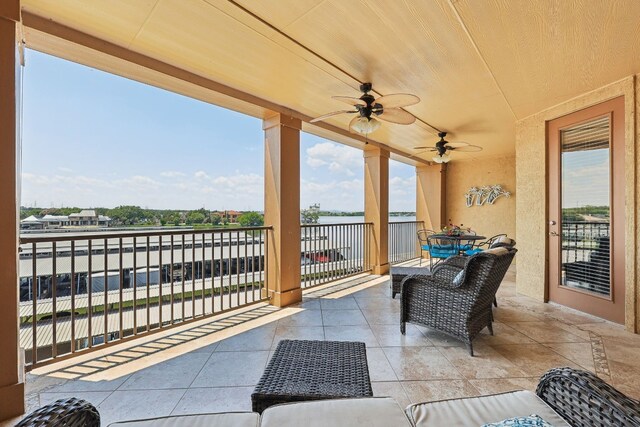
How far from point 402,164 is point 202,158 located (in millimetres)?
5087

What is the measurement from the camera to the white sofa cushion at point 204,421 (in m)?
1.00

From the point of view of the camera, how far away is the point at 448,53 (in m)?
2.59

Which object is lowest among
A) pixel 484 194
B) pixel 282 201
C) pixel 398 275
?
pixel 398 275

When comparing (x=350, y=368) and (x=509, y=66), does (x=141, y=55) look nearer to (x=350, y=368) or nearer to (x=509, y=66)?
(x=350, y=368)

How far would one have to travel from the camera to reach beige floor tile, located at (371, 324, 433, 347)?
2688 mm

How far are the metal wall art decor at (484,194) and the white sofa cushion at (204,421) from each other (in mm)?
7633

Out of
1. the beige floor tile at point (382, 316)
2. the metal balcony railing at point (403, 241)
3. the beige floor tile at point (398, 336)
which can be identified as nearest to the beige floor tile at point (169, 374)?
the beige floor tile at point (398, 336)

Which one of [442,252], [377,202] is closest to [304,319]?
[377,202]

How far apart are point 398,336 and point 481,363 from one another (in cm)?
75

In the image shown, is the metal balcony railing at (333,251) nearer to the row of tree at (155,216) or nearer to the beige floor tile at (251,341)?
the row of tree at (155,216)

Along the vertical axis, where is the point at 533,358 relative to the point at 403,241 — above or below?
below

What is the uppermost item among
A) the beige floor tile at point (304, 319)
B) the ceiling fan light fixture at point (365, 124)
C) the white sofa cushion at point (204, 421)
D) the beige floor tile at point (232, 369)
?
the ceiling fan light fixture at point (365, 124)

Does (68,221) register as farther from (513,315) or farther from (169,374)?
(513,315)

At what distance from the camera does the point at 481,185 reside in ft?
23.8
